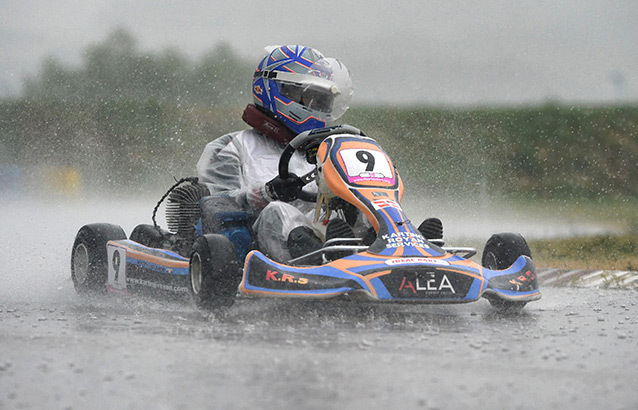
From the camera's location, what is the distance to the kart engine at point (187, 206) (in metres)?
6.07

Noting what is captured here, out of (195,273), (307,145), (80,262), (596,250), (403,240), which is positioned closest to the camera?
(403,240)

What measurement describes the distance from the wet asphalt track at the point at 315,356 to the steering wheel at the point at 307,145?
64 cm

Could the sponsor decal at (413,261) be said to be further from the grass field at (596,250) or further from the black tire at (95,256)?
the grass field at (596,250)

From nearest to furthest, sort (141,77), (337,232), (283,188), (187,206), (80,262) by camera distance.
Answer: (337,232) → (283,188) → (187,206) → (80,262) → (141,77)

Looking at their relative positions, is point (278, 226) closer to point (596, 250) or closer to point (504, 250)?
point (504, 250)

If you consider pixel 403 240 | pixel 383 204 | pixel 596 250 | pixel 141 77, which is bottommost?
pixel 596 250

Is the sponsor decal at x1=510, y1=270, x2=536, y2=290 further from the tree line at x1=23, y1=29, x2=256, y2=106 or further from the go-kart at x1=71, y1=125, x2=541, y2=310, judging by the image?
the tree line at x1=23, y1=29, x2=256, y2=106

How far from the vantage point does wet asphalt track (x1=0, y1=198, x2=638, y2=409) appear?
291cm

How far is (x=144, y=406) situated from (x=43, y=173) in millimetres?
9450

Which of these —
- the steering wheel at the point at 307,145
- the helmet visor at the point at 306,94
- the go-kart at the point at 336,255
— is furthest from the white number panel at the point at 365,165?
the helmet visor at the point at 306,94

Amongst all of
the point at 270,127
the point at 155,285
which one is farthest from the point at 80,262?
the point at 270,127

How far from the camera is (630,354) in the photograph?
3.85 m

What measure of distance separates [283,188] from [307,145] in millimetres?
352

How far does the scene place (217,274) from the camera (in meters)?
4.87
